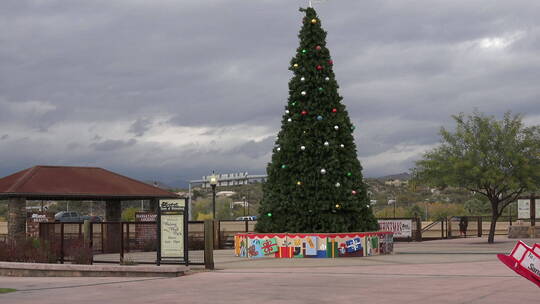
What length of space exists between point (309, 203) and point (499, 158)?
44.7ft

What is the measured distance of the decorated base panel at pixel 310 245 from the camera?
26.1 metres

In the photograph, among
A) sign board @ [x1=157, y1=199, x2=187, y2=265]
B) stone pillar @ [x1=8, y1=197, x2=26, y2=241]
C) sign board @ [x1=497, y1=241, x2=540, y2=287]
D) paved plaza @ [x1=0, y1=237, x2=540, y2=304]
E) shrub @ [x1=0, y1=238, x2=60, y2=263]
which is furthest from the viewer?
stone pillar @ [x1=8, y1=197, x2=26, y2=241]

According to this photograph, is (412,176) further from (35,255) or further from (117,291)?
(117,291)

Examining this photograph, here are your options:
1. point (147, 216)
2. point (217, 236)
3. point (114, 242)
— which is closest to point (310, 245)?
point (114, 242)

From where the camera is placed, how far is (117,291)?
16.5 meters

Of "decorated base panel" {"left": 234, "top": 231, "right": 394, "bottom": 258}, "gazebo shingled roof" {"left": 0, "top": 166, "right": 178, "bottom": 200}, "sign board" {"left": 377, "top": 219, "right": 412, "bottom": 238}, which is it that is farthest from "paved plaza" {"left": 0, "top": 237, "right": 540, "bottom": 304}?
"sign board" {"left": 377, "top": 219, "right": 412, "bottom": 238}

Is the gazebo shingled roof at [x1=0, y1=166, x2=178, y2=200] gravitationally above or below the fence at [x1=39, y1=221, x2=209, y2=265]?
above

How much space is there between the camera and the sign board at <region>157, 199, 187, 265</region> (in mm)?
22016

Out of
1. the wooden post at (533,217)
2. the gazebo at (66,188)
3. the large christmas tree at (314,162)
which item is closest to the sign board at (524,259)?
the large christmas tree at (314,162)

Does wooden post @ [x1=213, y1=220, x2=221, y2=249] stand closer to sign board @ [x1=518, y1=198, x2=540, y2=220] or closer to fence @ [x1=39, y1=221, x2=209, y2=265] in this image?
fence @ [x1=39, y1=221, x2=209, y2=265]

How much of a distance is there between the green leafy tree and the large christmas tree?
10289 mm

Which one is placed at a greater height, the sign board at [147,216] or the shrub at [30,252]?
the sign board at [147,216]

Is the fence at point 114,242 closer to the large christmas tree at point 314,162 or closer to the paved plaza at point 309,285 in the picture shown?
the paved plaza at point 309,285

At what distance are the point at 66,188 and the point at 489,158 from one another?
20.6 metres
